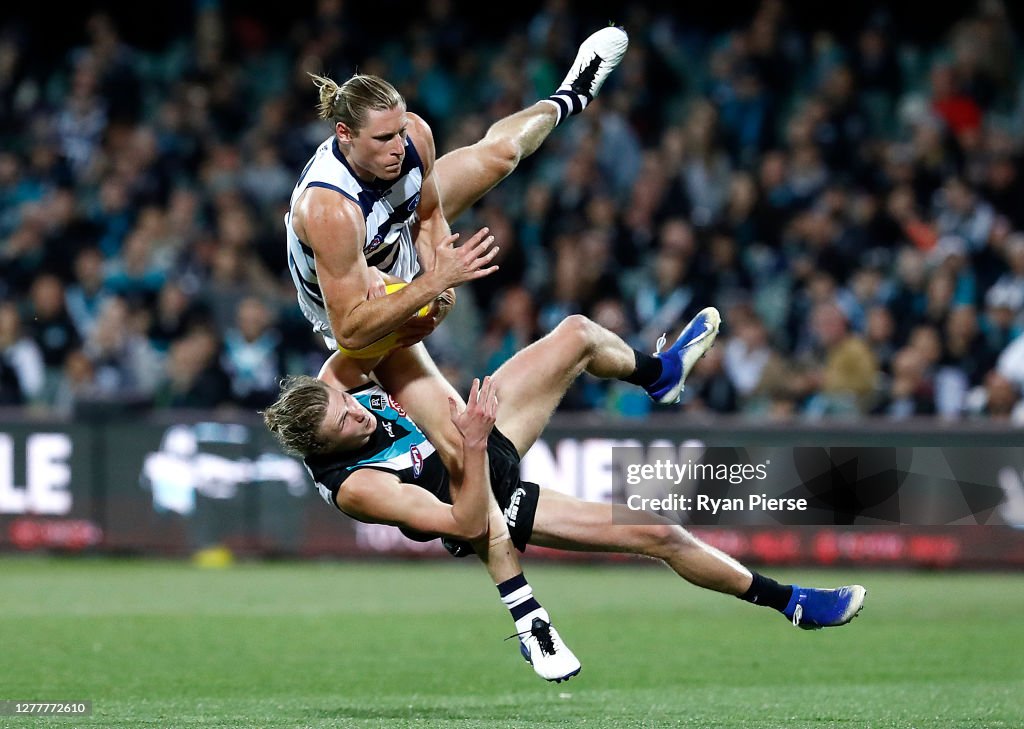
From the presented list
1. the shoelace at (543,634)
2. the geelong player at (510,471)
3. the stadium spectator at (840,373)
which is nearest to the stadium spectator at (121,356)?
the stadium spectator at (840,373)

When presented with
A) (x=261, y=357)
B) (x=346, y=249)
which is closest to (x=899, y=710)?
(x=346, y=249)

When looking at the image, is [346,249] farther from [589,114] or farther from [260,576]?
[589,114]

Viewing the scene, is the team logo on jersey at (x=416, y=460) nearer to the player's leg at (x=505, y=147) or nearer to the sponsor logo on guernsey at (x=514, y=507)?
the sponsor logo on guernsey at (x=514, y=507)

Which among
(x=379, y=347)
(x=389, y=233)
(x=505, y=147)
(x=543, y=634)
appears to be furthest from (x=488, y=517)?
(x=505, y=147)

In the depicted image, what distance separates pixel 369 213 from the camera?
7570mm

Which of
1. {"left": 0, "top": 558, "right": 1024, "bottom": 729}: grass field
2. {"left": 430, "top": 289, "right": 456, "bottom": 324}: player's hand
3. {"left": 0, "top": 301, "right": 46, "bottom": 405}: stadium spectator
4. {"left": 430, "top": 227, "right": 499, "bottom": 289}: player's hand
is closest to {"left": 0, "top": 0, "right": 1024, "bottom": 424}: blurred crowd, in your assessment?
{"left": 0, "top": 301, "right": 46, "bottom": 405}: stadium spectator

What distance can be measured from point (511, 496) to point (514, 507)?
0.19 feet

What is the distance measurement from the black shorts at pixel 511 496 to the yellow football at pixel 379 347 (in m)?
0.70

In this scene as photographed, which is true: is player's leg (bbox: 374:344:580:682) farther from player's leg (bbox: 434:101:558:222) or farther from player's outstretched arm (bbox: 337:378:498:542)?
player's leg (bbox: 434:101:558:222)

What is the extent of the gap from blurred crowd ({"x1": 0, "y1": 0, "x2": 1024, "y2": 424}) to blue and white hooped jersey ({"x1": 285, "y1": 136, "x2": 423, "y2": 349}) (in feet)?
20.9

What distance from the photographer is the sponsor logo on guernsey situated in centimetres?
790

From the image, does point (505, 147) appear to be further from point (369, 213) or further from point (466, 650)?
point (466, 650)

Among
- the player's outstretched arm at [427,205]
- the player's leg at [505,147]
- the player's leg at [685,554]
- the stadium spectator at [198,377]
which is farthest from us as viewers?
the stadium spectator at [198,377]

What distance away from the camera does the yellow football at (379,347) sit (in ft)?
24.5
